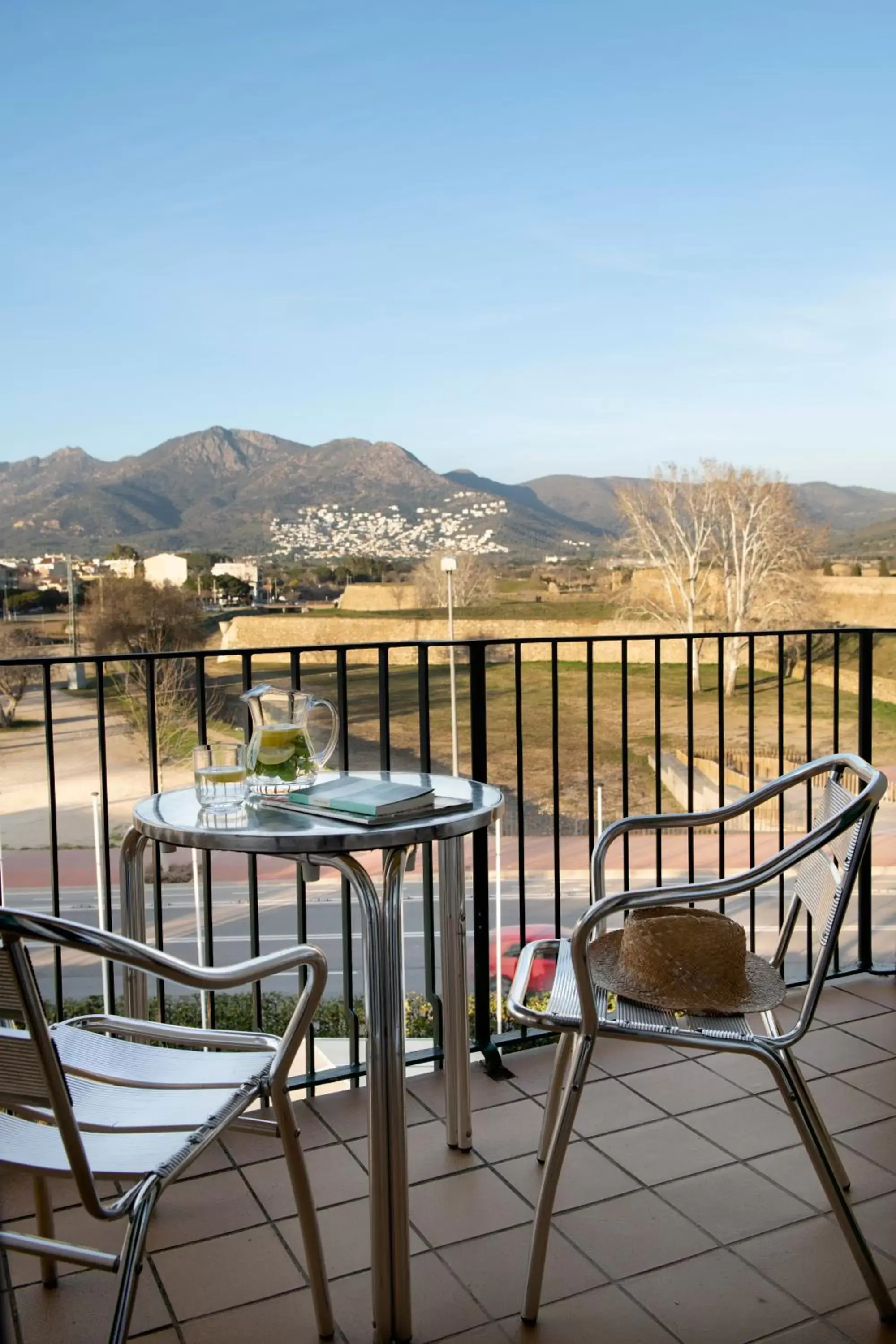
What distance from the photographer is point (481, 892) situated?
2551 mm

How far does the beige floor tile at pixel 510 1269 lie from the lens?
1.63m

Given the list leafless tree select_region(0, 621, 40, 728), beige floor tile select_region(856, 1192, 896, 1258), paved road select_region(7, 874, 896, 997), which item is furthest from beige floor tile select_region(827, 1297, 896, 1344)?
leafless tree select_region(0, 621, 40, 728)

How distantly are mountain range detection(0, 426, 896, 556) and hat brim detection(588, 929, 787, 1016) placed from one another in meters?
29.9

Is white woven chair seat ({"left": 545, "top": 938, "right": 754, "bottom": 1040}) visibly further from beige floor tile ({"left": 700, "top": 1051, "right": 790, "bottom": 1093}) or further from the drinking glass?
beige floor tile ({"left": 700, "top": 1051, "right": 790, "bottom": 1093})

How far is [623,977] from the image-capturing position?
1754 millimetres

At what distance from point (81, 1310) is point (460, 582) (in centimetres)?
3037

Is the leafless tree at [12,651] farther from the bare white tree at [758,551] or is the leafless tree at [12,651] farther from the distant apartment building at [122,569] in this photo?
the bare white tree at [758,551]

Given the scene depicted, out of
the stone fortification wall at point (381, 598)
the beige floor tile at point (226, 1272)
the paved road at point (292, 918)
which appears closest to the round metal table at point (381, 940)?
the beige floor tile at point (226, 1272)

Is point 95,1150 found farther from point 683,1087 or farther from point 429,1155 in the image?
point 683,1087

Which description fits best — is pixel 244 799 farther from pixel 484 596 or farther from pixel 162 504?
pixel 162 504

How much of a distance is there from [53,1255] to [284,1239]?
71 cm

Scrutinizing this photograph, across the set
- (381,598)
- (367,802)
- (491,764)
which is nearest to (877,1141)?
(367,802)

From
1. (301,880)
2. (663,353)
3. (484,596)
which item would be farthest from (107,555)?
(301,880)

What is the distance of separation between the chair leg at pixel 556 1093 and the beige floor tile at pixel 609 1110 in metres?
0.13
